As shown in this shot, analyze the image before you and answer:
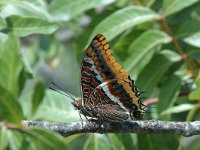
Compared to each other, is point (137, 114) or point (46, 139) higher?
point (137, 114)

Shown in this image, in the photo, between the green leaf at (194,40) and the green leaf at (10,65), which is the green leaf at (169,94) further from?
the green leaf at (10,65)

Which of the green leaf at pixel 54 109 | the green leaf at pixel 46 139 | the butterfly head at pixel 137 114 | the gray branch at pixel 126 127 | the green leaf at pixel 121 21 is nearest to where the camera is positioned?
the green leaf at pixel 46 139

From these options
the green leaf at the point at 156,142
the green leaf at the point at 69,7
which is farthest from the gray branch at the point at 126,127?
the green leaf at the point at 69,7

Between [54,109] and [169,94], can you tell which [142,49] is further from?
[54,109]

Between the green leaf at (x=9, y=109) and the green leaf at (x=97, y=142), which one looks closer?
the green leaf at (x=9, y=109)

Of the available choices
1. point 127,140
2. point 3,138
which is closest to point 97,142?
point 127,140

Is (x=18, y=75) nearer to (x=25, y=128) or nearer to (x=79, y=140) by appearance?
(x=25, y=128)
